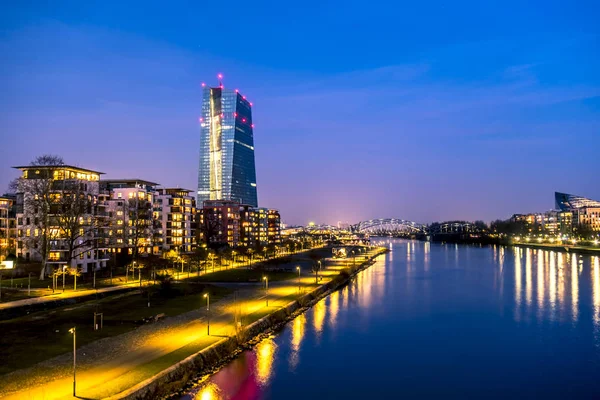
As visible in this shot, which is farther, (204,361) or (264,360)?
(264,360)

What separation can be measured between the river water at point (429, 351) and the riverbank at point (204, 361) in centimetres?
48

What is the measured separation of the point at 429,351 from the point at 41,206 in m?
31.1

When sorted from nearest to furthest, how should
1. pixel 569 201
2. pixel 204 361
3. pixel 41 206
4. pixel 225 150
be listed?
pixel 204 361 → pixel 41 206 → pixel 225 150 → pixel 569 201

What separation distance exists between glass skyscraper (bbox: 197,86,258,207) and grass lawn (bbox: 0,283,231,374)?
114555 millimetres

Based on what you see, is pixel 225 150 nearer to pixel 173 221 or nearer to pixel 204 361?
pixel 173 221

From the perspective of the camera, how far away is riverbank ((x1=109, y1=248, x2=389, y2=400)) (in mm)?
14875

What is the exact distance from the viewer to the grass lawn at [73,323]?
18109mm

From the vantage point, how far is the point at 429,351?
23688 mm

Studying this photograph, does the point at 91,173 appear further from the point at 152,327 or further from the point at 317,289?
the point at 152,327

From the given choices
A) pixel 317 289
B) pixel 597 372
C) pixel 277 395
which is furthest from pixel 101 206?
pixel 597 372

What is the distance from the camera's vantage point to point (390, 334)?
1062 inches

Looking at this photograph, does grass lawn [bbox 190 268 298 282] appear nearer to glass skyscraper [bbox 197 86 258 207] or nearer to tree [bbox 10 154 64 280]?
tree [bbox 10 154 64 280]

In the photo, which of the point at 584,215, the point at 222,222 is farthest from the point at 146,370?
the point at 584,215

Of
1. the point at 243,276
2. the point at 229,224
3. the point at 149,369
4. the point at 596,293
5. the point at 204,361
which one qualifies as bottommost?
the point at 596,293
